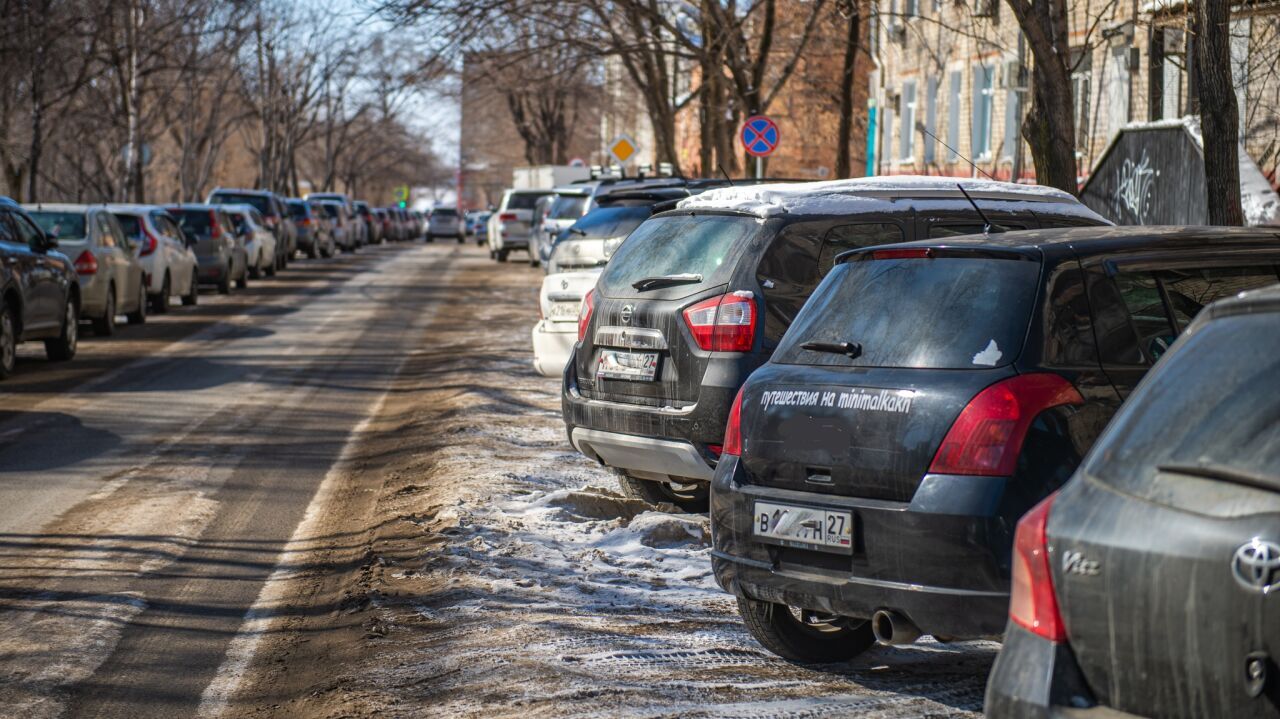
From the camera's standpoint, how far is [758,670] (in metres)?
6.04

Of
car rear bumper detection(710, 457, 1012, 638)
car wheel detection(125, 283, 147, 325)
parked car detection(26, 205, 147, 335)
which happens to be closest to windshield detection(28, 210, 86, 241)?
parked car detection(26, 205, 147, 335)

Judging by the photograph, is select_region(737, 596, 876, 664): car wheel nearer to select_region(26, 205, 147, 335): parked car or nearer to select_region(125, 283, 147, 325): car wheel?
select_region(26, 205, 147, 335): parked car

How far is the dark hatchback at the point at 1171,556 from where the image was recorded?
3143mm

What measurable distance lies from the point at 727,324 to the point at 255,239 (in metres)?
29.2

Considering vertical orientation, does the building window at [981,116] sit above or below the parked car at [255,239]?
above

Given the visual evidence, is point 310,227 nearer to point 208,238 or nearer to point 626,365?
point 208,238

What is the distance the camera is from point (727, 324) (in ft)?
26.8

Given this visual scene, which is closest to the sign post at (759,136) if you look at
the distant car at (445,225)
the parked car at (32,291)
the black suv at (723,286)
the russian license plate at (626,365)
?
the parked car at (32,291)

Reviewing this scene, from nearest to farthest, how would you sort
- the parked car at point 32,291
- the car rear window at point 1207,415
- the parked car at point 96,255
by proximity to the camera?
the car rear window at point 1207,415 < the parked car at point 32,291 < the parked car at point 96,255

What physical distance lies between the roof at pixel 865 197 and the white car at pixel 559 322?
492 centimetres

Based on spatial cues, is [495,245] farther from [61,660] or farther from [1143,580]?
[1143,580]

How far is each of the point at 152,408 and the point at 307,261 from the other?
3425cm

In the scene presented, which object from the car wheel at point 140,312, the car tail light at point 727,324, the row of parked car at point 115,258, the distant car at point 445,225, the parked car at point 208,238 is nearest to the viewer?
the car tail light at point 727,324

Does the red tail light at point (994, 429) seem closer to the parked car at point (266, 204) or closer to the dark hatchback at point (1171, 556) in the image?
the dark hatchback at point (1171, 556)
